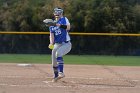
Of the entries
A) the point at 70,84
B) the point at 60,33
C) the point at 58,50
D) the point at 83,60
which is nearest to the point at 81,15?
the point at 83,60

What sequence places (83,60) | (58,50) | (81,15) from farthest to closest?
(81,15)
(83,60)
(58,50)

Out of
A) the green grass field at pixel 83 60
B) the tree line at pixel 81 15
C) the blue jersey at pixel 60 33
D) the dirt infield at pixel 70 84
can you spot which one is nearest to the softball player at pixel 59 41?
the blue jersey at pixel 60 33

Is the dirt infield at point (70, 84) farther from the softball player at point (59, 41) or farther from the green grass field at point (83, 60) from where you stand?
the green grass field at point (83, 60)

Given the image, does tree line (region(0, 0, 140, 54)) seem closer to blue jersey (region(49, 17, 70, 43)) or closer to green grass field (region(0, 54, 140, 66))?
green grass field (region(0, 54, 140, 66))

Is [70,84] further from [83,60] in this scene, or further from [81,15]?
[81,15]

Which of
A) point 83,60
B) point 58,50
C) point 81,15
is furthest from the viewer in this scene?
point 81,15

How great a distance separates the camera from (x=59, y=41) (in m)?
11.7

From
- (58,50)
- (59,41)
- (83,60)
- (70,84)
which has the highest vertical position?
(59,41)

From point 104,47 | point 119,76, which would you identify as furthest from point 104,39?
point 119,76

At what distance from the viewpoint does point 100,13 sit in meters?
33.5

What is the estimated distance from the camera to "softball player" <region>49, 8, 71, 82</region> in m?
11.6

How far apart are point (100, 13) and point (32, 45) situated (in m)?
9.10

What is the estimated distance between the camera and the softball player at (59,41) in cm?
1155

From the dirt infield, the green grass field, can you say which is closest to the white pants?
the dirt infield
